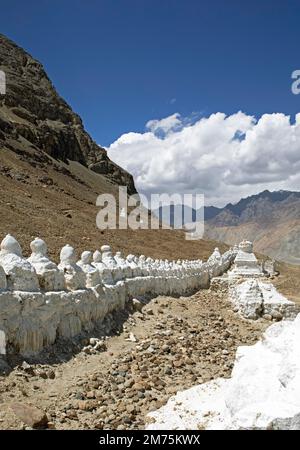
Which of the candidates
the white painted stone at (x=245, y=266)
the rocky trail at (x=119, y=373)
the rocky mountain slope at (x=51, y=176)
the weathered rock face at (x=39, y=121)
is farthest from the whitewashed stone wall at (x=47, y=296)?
the weathered rock face at (x=39, y=121)

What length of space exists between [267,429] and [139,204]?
80.2 meters

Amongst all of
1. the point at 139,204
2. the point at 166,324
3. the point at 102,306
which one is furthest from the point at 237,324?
the point at 139,204

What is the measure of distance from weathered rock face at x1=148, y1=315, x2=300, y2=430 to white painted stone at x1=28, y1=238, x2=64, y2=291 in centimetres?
274

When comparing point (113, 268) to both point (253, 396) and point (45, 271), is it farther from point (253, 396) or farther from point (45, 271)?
point (253, 396)

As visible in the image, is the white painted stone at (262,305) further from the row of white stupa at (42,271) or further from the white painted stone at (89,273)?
the white painted stone at (89,273)

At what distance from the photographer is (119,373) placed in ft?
25.6

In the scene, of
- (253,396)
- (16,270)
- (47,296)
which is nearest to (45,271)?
(47,296)

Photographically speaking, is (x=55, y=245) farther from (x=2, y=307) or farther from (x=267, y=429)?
(x=267, y=429)

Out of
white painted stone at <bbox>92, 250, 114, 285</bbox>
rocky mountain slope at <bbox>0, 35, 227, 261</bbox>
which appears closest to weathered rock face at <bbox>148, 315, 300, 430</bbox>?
white painted stone at <bbox>92, 250, 114, 285</bbox>

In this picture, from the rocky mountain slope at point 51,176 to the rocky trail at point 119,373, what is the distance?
44.3 ft

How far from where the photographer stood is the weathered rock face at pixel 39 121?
65.2 metres

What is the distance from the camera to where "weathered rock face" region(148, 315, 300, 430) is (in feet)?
14.7

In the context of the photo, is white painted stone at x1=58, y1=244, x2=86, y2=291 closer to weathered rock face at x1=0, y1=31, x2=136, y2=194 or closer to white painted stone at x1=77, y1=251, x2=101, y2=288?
white painted stone at x1=77, y1=251, x2=101, y2=288
